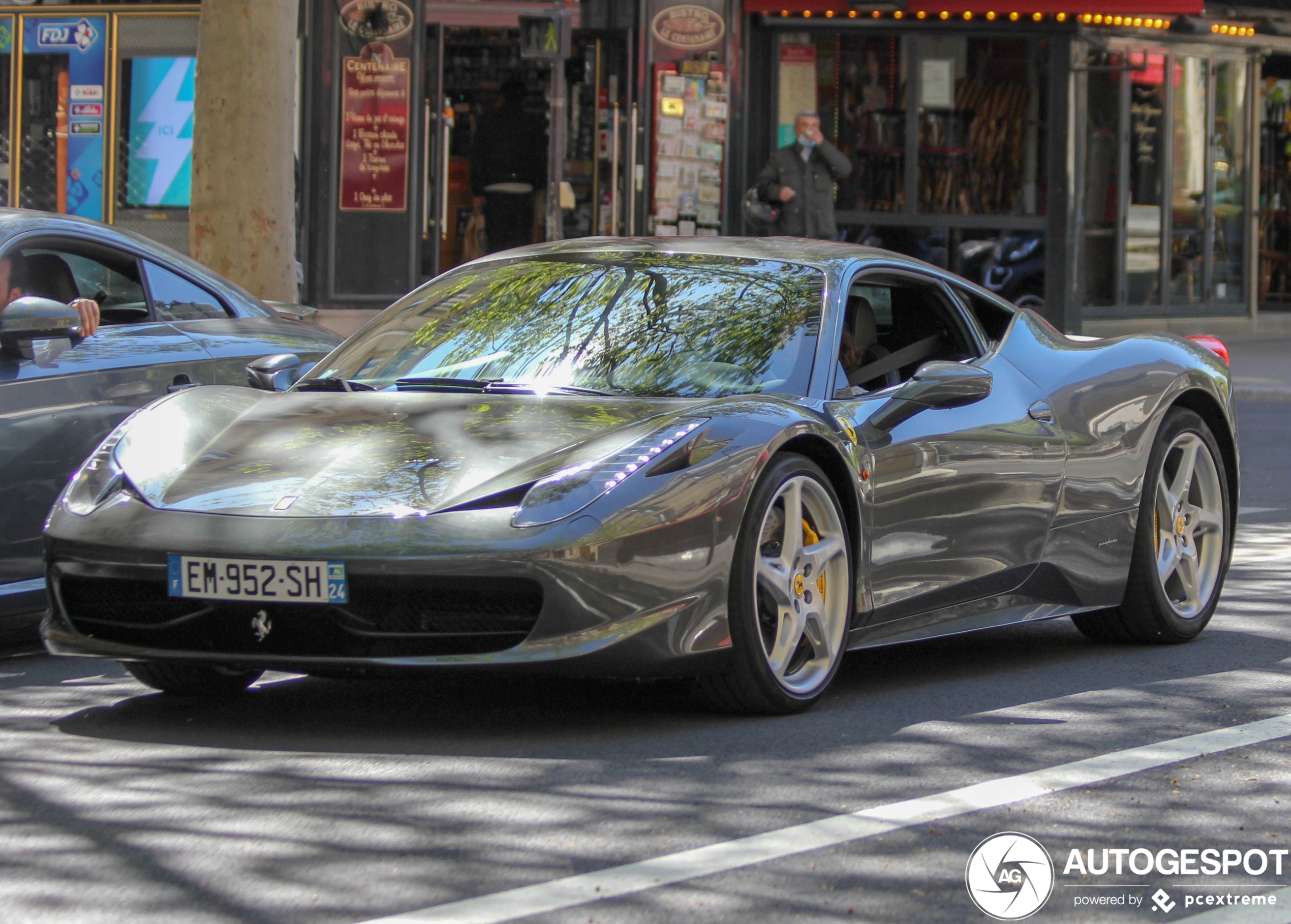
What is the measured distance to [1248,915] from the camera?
328 centimetres

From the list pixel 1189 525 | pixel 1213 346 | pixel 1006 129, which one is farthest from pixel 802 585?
pixel 1006 129

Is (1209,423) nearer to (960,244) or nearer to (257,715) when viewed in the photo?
(257,715)

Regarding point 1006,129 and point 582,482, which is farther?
point 1006,129

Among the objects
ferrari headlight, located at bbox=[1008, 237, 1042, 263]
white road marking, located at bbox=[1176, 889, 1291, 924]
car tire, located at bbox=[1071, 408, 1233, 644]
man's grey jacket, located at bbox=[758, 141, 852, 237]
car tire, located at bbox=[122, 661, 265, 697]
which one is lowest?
white road marking, located at bbox=[1176, 889, 1291, 924]

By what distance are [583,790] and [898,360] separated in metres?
2.30

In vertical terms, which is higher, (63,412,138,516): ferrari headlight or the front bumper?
(63,412,138,516): ferrari headlight

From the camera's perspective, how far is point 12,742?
463 centimetres

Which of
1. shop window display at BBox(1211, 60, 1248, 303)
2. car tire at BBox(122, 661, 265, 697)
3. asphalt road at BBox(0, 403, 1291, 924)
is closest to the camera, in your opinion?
asphalt road at BBox(0, 403, 1291, 924)

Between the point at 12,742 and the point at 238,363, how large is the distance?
2247 mm

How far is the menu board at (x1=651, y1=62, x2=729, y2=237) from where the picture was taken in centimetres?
1805

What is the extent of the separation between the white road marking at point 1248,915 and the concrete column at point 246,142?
333 inches

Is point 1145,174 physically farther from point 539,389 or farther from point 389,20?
point 539,389

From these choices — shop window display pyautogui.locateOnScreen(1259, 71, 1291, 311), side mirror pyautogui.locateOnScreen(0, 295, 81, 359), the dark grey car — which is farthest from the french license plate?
shop window display pyautogui.locateOnScreen(1259, 71, 1291, 311)

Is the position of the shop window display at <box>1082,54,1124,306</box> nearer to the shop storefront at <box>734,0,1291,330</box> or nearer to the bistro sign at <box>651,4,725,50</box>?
the shop storefront at <box>734,0,1291,330</box>
